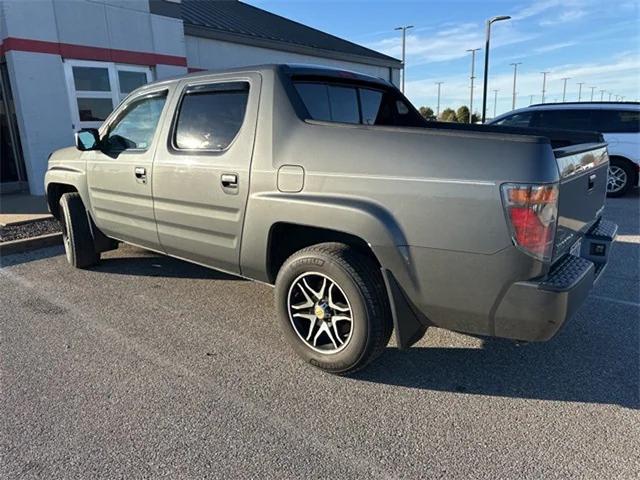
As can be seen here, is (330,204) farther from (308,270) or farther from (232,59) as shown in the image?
(232,59)

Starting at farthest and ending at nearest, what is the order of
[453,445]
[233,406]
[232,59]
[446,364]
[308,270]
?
[232,59] < [446,364] < [308,270] < [233,406] < [453,445]

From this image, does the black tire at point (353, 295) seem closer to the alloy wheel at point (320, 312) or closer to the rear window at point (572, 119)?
the alloy wheel at point (320, 312)

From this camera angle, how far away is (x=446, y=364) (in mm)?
3025

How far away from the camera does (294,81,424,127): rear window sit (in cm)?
321

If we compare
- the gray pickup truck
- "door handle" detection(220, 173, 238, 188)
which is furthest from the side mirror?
"door handle" detection(220, 173, 238, 188)

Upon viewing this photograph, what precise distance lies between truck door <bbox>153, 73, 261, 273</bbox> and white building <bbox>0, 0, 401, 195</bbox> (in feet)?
23.0

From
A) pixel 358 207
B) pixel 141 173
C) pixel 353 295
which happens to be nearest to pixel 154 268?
pixel 141 173

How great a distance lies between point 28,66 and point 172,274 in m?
6.72

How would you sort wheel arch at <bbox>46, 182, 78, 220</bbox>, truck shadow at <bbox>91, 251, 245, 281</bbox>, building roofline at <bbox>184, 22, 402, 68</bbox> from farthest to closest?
building roofline at <bbox>184, 22, 402, 68</bbox>, wheel arch at <bbox>46, 182, 78, 220</bbox>, truck shadow at <bbox>91, 251, 245, 281</bbox>

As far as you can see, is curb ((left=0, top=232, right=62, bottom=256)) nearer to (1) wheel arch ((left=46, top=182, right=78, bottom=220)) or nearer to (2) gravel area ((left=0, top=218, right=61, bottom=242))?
(2) gravel area ((left=0, top=218, right=61, bottom=242))

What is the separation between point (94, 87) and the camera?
991 centimetres

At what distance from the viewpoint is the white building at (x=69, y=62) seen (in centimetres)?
874

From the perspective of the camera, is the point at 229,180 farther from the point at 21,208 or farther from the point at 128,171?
the point at 21,208

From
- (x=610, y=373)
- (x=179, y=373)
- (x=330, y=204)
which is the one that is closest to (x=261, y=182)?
(x=330, y=204)
